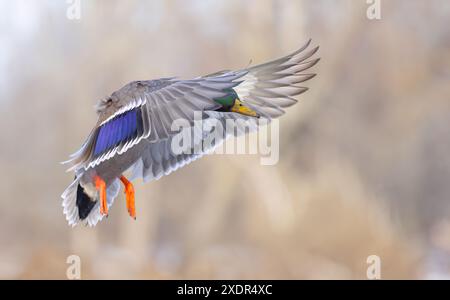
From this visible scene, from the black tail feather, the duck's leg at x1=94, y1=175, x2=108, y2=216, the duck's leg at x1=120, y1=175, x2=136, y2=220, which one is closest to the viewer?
the duck's leg at x1=120, y1=175, x2=136, y2=220

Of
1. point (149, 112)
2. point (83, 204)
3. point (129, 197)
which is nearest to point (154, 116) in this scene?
point (149, 112)

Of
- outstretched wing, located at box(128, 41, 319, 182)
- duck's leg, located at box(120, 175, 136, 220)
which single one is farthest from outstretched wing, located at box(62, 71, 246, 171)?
outstretched wing, located at box(128, 41, 319, 182)

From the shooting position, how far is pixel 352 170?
4625 millimetres

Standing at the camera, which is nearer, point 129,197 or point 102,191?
Result: point 129,197

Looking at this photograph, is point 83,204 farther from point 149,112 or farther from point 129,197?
point 149,112

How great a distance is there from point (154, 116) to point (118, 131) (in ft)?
0.36

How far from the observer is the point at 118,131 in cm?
229

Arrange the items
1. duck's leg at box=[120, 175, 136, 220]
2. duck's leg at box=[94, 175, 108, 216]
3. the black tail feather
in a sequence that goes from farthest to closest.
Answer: the black tail feather → duck's leg at box=[94, 175, 108, 216] → duck's leg at box=[120, 175, 136, 220]

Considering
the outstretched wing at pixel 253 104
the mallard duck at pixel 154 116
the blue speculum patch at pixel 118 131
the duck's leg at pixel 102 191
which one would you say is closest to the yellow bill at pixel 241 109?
the mallard duck at pixel 154 116

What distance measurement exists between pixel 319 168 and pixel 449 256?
0.85 m

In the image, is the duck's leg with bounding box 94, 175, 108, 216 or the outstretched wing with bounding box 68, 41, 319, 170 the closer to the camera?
the outstretched wing with bounding box 68, 41, 319, 170

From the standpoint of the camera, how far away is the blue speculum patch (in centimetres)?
228

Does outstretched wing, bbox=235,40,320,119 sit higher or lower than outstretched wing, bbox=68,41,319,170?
higher

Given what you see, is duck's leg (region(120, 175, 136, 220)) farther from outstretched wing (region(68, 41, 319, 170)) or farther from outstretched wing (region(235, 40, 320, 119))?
outstretched wing (region(235, 40, 320, 119))
